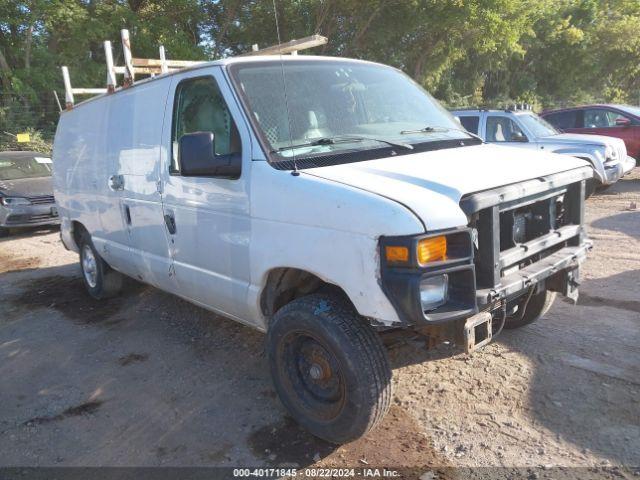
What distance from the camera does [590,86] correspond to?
39500 millimetres

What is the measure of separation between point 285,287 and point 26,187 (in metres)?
9.60

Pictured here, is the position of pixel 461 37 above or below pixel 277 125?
above

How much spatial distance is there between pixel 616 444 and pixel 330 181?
213 cm

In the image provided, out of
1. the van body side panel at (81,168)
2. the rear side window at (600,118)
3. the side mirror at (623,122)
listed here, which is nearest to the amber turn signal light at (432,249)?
the van body side panel at (81,168)

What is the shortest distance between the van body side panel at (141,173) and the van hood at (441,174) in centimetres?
175

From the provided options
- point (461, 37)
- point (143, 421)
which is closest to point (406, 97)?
point (143, 421)

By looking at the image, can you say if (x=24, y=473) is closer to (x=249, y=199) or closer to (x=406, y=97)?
(x=249, y=199)

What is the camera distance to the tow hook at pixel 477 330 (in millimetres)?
2750

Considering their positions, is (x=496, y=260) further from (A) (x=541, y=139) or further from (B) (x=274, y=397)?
(A) (x=541, y=139)

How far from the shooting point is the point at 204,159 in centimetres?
320

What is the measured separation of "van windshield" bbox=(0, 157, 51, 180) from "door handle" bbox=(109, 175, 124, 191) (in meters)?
7.94

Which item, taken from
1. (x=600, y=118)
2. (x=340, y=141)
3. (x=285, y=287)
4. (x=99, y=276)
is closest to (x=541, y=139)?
(x=600, y=118)

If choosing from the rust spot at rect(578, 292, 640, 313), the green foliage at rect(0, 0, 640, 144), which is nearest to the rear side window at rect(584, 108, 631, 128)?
the green foliage at rect(0, 0, 640, 144)

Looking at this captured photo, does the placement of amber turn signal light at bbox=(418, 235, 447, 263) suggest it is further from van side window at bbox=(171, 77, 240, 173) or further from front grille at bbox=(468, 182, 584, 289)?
van side window at bbox=(171, 77, 240, 173)
